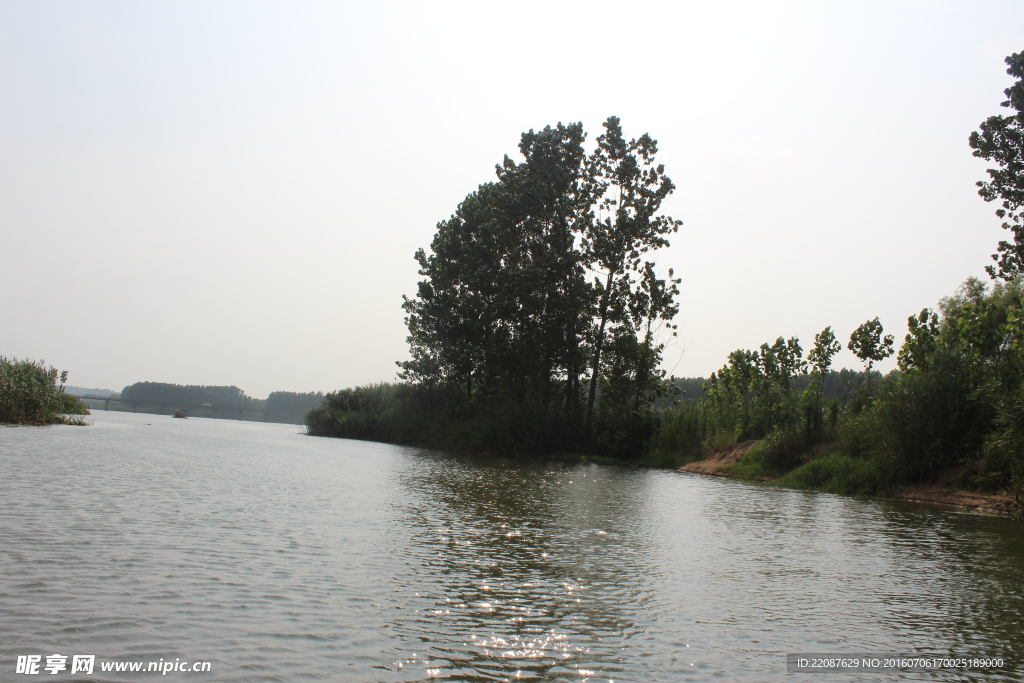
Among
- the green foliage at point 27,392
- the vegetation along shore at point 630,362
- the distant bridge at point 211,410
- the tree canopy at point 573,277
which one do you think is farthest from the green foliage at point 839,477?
the distant bridge at point 211,410

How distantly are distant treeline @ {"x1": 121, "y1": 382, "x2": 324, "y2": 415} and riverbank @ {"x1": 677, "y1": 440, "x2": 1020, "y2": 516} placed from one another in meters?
133

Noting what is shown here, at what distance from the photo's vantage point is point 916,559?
36.4ft

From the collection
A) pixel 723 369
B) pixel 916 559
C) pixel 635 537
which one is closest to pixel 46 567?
pixel 635 537

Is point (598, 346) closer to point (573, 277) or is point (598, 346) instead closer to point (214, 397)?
point (573, 277)

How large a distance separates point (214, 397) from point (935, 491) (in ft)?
546

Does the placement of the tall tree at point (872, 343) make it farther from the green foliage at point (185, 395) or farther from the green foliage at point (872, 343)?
the green foliage at point (185, 395)

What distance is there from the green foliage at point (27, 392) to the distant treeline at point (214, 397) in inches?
4848

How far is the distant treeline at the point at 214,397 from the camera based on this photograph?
528ft

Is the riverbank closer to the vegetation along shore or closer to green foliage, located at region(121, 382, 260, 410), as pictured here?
the vegetation along shore

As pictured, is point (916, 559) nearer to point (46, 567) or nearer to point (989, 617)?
point (989, 617)

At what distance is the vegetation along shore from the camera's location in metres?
22.9

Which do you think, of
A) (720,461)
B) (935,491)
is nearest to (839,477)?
(935,491)

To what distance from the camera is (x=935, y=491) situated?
21250 mm

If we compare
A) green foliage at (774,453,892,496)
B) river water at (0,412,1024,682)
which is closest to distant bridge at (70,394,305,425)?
green foliage at (774,453,892,496)
